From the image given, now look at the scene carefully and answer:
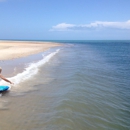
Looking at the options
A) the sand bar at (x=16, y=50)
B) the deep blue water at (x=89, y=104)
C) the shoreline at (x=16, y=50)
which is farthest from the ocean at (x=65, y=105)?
the sand bar at (x=16, y=50)

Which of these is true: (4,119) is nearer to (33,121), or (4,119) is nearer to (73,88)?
(33,121)

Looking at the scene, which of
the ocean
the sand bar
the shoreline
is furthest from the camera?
the sand bar

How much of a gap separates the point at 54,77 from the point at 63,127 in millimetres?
8991

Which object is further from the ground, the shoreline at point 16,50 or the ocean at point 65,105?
the shoreline at point 16,50

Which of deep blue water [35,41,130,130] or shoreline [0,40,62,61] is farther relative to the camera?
shoreline [0,40,62,61]

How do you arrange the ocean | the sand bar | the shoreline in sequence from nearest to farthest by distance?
1. the ocean
2. the shoreline
3. the sand bar

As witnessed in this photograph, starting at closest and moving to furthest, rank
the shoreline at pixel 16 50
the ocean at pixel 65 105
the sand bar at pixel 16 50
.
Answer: the ocean at pixel 65 105, the shoreline at pixel 16 50, the sand bar at pixel 16 50

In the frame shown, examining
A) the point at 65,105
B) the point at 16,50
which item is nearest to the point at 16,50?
the point at 16,50

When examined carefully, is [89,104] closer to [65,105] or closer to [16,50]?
[65,105]

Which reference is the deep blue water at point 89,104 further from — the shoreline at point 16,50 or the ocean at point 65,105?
the shoreline at point 16,50

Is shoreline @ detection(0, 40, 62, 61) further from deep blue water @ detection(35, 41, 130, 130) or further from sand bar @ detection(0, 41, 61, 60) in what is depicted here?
deep blue water @ detection(35, 41, 130, 130)

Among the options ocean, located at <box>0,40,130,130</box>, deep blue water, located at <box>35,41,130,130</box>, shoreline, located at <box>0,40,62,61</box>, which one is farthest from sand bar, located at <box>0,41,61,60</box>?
deep blue water, located at <box>35,41,130,130</box>

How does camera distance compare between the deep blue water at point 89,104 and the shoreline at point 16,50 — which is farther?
the shoreline at point 16,50

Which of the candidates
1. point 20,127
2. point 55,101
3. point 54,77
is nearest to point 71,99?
point 55,101
